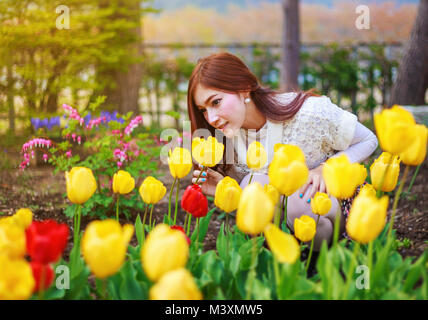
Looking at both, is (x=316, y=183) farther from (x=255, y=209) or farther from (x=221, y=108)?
(x=255, y=209)

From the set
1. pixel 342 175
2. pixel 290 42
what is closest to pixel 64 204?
pixel 342 175

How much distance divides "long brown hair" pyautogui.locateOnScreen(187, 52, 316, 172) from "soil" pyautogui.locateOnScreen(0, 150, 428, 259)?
2.52 feet

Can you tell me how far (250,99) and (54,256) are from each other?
1.49 meters

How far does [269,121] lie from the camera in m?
2.17

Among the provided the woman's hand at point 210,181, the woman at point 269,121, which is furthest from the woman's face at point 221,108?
the woman's hand at point 210,181

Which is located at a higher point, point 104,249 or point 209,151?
point 209,151

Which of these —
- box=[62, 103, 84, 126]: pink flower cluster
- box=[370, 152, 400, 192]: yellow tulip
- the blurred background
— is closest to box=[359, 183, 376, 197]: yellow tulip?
box=[370, 152, 400, 192]: yellow tulip

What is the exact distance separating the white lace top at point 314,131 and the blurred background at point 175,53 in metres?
0.31

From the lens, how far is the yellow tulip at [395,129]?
1.00 meters

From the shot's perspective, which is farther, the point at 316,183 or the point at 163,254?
the point at 316,183

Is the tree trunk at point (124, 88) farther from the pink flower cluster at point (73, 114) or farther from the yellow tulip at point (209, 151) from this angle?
the yellow tulip at point (209, 151)

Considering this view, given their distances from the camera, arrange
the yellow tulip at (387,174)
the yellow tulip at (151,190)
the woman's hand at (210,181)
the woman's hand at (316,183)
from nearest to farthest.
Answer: the yellow tulip at (387,174)
the yellow tulip at (151,190)
the woman's hand at (316,183)
the woman's hand at (210,181)

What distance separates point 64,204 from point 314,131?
165 centimetres

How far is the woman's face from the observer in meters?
1.98
